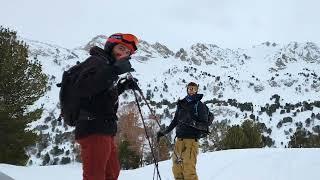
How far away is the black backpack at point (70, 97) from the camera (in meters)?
3.93

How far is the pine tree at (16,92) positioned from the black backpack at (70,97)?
2246 centimetres

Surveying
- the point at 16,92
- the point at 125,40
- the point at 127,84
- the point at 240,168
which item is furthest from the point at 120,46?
the point at 16,92

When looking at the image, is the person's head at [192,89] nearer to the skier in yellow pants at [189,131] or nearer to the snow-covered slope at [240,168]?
the skier in yellow pants at [189,131]

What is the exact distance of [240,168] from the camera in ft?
36.8

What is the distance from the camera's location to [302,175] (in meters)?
10.1

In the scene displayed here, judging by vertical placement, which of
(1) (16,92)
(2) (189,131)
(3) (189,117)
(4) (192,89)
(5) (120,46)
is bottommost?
(2) (189,131)

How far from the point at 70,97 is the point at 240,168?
7966 millimetres

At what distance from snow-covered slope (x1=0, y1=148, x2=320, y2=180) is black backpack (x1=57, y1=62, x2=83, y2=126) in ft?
15.3

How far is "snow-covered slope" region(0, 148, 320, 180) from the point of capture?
977 cm

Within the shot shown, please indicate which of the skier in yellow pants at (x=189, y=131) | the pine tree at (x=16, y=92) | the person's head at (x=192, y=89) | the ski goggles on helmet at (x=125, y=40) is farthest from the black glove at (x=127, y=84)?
the pine tree at (x=16, y=92)

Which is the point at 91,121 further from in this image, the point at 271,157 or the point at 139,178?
the point at 271,157

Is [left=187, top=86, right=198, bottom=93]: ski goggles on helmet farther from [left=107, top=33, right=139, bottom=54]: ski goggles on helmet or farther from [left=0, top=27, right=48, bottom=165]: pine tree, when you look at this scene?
[left=0, top=27, right=48, bottom=165]: pine tree

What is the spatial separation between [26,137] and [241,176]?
18574mm

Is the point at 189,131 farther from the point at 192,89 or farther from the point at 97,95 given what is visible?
the point at 97,95
